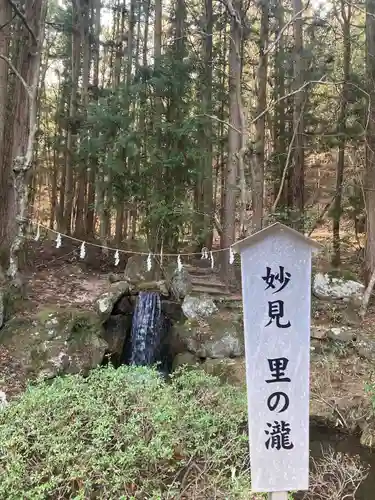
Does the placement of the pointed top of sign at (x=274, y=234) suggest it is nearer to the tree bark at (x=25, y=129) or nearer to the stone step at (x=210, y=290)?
the tree bark at (x=25, y=129)

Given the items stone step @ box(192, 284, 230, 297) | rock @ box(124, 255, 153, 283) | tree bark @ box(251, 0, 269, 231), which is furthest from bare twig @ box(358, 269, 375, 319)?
rock @ box(124, 255, 153, 283)

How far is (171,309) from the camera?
9.70 m

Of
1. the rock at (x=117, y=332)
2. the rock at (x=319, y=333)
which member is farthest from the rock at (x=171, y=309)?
the rock at (x=319, y=333)

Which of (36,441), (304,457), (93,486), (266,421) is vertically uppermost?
(266,421)

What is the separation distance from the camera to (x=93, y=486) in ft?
11.3

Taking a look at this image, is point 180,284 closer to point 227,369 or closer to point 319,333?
point 227,369

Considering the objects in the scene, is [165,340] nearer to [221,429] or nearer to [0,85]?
[221,429]

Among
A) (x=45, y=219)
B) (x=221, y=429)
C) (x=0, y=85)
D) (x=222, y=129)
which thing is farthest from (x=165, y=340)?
(x=45, y=219)

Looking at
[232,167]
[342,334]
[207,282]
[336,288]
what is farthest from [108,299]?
[336,288]

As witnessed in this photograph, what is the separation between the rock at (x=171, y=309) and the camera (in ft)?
31.4

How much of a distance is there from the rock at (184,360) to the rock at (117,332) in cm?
125

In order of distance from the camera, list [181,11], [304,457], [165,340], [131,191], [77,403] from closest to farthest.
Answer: [304,457] < [77,403] < [165,340] < [131,191] < [181,11]

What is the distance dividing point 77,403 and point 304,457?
217cm

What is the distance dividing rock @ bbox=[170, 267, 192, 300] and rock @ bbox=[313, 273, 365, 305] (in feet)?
8.95
